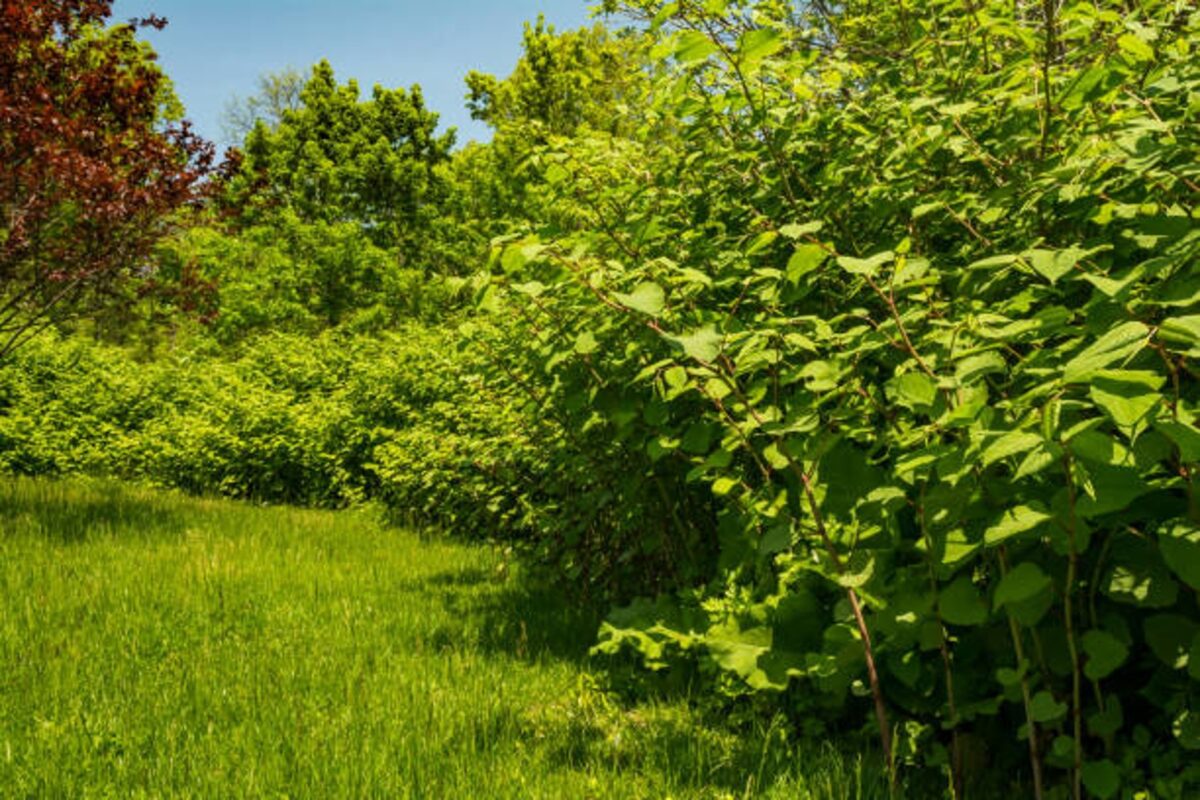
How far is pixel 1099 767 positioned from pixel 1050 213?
4.73ft

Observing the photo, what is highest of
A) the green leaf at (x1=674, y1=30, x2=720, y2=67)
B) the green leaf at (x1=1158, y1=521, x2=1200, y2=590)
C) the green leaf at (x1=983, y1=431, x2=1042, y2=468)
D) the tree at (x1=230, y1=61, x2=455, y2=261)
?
the tree at (x1=230, y1=61, x2=455, y2=261)

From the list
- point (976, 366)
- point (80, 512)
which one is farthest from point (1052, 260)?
point (80, 512)

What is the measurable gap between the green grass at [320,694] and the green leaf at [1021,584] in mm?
822

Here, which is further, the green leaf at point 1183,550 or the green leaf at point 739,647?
the green leaf at point 739,647

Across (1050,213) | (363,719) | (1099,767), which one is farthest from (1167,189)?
(363,719)

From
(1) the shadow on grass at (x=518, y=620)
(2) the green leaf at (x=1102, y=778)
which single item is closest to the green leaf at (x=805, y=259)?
(2) the green leaf at (x=1102, y=778)

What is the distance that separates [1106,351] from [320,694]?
109 inches

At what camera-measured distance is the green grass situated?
91.9 inches

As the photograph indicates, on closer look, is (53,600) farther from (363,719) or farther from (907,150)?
(907,150)

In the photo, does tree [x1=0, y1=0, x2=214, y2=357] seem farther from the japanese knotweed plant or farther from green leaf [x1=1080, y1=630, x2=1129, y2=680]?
green leaf [x1=1080, y1=630, x2=1129, y2=680]

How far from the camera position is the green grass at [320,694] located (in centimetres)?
233

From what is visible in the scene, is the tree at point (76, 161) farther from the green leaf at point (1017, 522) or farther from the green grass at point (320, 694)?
the green leaf at point (1017, 522)

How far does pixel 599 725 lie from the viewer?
278 cm

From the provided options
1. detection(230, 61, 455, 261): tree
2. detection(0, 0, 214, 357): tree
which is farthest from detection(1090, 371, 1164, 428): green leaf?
detection(230, 61, 455, 261): tree
